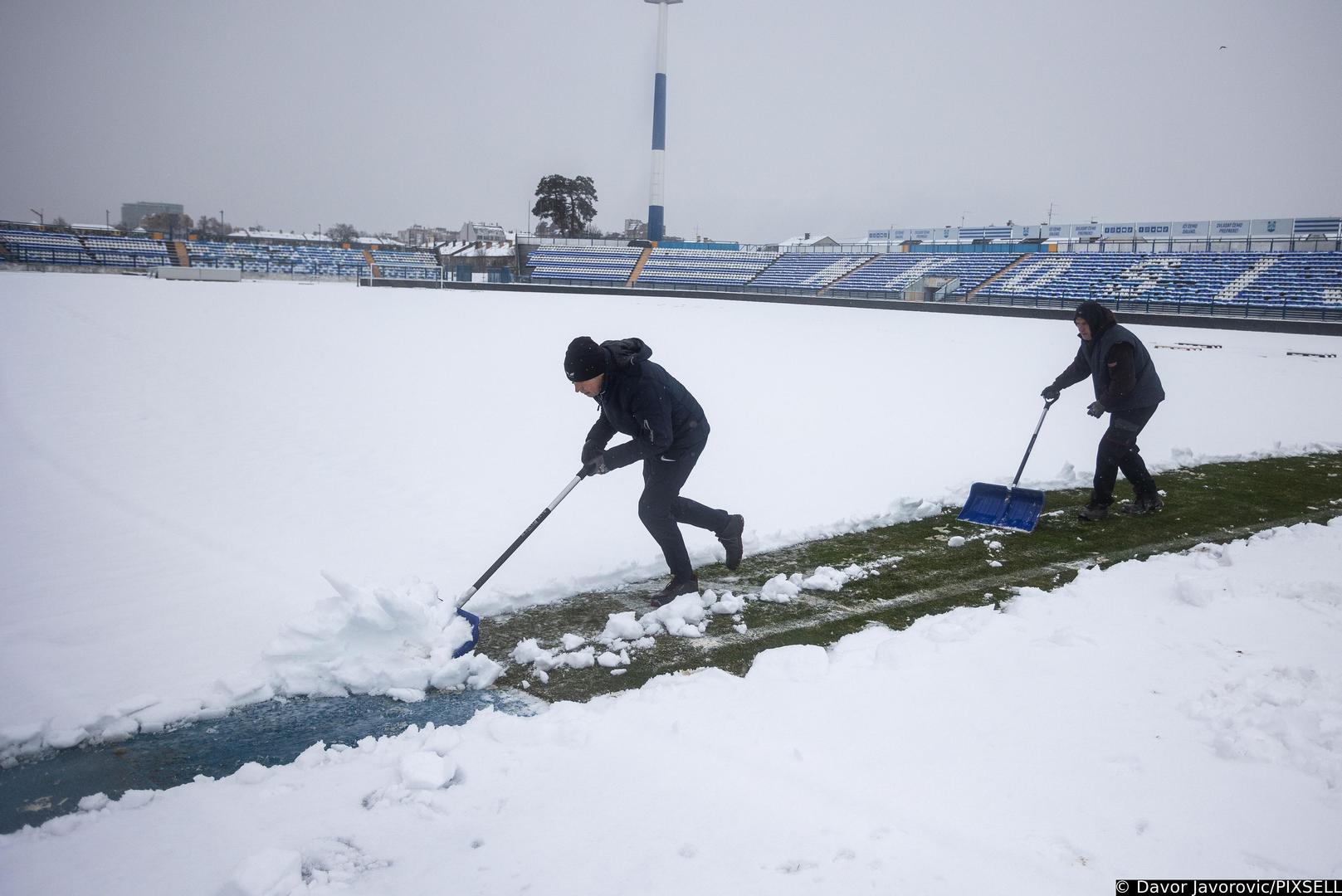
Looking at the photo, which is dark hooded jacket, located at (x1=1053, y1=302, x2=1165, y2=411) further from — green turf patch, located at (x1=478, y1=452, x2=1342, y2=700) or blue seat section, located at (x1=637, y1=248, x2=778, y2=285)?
blue seat section, located at (x1=637, y1=248, x2=778, y2=285)

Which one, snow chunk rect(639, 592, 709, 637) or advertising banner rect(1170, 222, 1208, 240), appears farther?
advertising banner rect(1170, 222, 1208, 240)

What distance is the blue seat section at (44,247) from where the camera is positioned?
47781mm

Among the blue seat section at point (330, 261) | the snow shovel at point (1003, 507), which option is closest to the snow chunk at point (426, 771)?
the snow shovel at point (1003, 507)

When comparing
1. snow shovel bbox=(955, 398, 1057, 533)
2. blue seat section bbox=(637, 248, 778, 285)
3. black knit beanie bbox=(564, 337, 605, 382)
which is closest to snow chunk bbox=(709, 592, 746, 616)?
black knit beanie bbox=(564, 337, 605, 382)

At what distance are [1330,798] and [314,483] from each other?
6.29 m

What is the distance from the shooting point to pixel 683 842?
2.34 m

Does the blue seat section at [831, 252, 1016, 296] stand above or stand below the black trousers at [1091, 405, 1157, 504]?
above

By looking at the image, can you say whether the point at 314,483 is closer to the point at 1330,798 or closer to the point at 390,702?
the point at 390,702

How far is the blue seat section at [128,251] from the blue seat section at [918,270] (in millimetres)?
42001

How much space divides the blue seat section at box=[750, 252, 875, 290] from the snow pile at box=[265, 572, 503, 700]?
45.9 metres

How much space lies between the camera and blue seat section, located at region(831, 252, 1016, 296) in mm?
42875

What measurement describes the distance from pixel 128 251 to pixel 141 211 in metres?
78.3

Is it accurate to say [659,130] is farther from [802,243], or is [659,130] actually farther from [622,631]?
[622,631]

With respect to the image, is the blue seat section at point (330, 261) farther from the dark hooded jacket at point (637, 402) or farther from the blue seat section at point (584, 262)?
the dark hooded jacket at point (637, 402)
